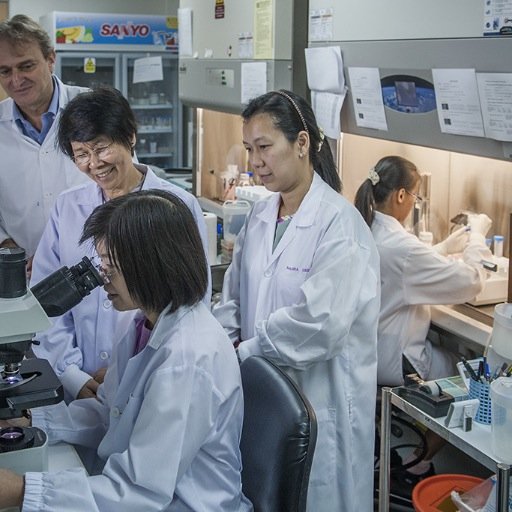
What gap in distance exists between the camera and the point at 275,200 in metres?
2.25

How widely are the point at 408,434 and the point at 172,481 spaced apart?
1953 mm

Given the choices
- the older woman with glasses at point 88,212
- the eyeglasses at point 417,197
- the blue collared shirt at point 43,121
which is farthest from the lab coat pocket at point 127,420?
the eyeglasses at point 417,197

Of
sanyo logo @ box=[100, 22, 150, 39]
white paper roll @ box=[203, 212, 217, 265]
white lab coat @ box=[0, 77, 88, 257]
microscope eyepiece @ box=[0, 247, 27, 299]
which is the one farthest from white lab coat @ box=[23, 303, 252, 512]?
sanyo logo @ box=[100, 22, 150, 39]

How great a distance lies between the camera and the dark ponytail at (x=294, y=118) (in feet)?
6.88

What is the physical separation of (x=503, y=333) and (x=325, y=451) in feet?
1.78

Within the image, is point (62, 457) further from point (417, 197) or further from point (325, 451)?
point (417, 197)

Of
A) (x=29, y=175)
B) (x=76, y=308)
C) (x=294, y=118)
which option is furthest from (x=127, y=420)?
(x=29, y=175)

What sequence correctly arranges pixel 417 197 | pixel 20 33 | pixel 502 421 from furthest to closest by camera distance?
pixel 417 197
pixel 20 33
pixel 502 421

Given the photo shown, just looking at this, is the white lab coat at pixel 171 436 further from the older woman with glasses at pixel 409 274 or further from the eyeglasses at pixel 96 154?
the older woman with glasses at pixel 409 274

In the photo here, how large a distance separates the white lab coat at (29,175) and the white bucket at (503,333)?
132 centimetres

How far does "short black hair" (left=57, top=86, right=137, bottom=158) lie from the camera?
76.4 inches

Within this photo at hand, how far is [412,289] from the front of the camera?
2664 millimetres

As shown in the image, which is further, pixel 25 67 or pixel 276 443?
pixel 25 67

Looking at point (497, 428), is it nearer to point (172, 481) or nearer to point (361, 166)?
point (172, 481)
